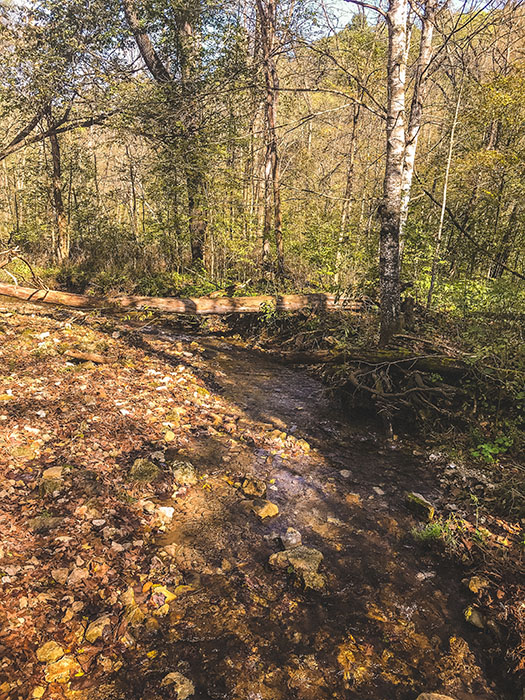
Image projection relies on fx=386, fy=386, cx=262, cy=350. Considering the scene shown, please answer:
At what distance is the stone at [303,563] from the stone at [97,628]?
114 centimetres

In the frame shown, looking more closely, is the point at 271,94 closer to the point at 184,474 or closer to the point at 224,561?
the point at 184,474

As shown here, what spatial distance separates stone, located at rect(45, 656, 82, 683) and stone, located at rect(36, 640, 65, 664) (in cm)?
3

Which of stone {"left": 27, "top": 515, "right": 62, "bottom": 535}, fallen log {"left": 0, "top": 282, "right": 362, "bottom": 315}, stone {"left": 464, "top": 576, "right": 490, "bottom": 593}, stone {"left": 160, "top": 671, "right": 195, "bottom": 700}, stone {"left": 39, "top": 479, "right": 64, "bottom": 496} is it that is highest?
fallen log {"left": 0, "top": 282, "right": 362, "bottom": 315}

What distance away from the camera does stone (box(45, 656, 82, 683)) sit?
6.12 feet

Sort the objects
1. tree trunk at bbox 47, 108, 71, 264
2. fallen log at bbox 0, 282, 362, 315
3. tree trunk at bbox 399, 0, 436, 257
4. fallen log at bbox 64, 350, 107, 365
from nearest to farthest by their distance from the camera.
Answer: fallen log at bbox 0, 282, 362, 315 → fallen log at bbox 64, 350, 107, 365 → tree trunk at bbox 399, 0, 436, 257 → tree trunk at bbox 47, 108, 71, 264

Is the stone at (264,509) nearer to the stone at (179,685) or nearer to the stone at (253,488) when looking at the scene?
the stone at (253,488)

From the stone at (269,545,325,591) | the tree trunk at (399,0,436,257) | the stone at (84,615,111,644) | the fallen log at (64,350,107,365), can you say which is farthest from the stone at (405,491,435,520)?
the tree trunk at (399,0,436,257)

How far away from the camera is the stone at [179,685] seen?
1925 mm

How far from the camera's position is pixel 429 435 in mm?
4906

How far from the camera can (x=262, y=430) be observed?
15.9 ft

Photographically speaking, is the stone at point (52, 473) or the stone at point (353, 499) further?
the stone at point (353, 499)

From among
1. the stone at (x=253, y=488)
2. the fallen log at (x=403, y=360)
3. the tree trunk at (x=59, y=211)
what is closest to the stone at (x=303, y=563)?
the stone at (x=253, y=488)

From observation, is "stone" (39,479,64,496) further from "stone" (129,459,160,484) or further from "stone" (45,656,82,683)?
"stone" (45,656,82,683)

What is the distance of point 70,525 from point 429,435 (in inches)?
A: 161
